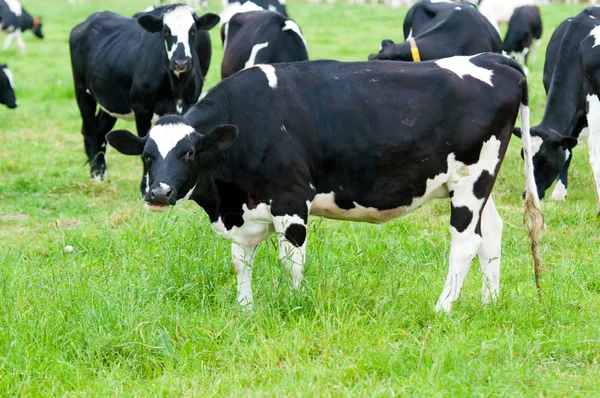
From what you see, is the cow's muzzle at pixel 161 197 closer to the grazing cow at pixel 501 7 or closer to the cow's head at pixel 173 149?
the cow's head at pixel 173 149

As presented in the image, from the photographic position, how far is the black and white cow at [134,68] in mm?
9180

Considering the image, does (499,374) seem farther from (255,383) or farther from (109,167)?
(109,167)

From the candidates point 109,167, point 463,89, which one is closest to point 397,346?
point 463,89

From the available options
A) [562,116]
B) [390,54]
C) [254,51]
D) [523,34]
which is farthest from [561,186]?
[523,34]

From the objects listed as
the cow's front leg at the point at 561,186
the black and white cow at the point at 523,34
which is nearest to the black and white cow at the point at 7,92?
the cow's front leg at the point at 561,186

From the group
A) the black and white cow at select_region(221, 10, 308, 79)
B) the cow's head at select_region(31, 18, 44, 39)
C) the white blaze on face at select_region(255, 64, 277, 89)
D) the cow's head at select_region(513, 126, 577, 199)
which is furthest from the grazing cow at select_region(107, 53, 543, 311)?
the cow's head at select_region(31, 18, 44, 39)

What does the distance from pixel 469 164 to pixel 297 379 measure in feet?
5.96

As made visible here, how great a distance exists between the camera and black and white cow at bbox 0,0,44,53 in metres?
24.4

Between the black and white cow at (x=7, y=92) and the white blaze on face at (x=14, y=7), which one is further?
the white blaze on face at (x=14, y=7)

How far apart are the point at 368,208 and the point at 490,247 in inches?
34.1

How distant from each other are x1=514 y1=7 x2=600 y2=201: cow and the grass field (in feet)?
3.32

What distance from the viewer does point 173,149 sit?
16.2 feet

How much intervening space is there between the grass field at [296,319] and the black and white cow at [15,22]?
1839 cm

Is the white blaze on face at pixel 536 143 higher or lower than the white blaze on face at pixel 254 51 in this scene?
higher
